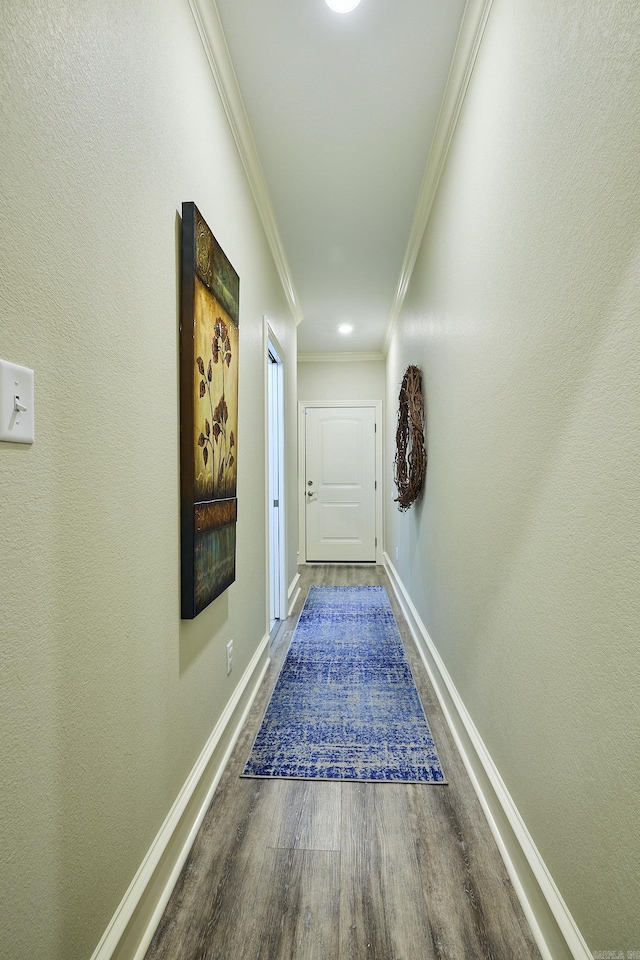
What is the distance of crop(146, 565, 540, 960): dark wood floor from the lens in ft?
3.63

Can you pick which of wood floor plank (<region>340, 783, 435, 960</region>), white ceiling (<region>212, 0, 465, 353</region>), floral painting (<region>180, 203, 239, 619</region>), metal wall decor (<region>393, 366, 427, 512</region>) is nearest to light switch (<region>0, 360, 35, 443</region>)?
floral painting (<region>180, 203, 239, 619</region>)

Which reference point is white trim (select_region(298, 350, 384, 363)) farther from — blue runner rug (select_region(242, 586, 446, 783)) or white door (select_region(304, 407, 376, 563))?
blue runner rug (select_region(242, 586, 446, 783))

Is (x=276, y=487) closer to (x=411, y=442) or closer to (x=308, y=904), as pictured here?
(x=411, y=442)

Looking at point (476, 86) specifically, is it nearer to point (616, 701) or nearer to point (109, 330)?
point (109, 330)

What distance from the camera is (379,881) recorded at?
1290 mm

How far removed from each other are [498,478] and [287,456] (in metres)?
2.41

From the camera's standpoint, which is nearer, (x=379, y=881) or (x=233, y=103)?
(x=379, y=881)

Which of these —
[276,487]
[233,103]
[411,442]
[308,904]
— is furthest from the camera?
[276,487]

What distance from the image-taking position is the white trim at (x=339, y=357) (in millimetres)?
5957

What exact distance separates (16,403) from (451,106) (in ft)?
7.05

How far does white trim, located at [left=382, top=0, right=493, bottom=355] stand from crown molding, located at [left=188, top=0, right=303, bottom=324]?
85 centimetres

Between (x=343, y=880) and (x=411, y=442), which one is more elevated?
(x=411, y=442)

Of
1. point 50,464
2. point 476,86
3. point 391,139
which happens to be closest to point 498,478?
point 50,464

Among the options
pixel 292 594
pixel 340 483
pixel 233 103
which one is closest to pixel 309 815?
pixel 292 594
